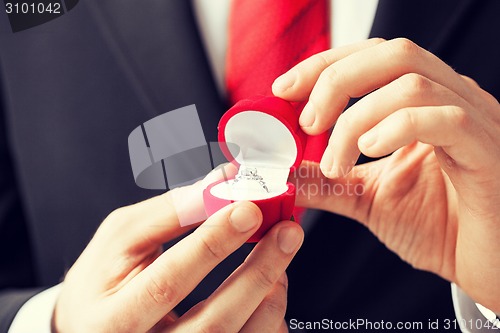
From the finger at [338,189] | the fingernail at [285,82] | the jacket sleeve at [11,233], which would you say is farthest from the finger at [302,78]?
the jacket sleeve at [11,233]

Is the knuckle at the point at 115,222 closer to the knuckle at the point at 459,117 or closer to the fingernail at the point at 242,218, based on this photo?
the fingernail at the point at 242,218

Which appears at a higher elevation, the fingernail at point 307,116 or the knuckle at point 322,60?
the knuckle at point 322,60

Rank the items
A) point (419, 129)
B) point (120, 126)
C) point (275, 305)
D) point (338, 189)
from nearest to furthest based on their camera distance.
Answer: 1. point (419, 129)
2. point (275, 305)
3. point (338, 189)
4. point (120, 126)

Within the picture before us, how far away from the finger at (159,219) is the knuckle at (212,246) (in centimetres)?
7

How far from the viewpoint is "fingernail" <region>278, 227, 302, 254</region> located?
470 mm

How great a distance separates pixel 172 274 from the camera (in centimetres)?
45

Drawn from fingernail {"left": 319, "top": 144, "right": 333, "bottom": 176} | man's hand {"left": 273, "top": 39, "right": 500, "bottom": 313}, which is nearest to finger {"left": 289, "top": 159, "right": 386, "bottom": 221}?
man's hand {"left": 273, "top": 39, "right": 500, "bottom": 313}

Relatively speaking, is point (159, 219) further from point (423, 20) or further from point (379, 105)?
point (423, 20)

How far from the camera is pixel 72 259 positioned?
2.68 ft

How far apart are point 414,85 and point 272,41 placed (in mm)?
263

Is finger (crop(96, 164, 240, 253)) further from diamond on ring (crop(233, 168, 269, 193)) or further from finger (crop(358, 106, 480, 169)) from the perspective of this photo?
finger (crop(358, 106, 480, 169))

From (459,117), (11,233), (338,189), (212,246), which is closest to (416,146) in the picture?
(338,189)

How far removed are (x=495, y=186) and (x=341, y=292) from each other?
37 centimetres

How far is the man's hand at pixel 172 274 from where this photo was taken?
1.47ft
